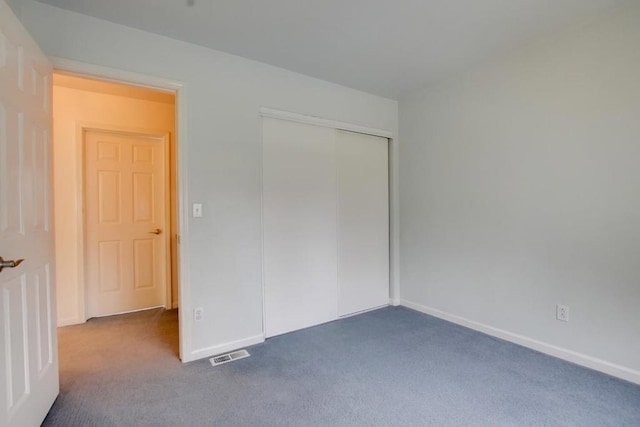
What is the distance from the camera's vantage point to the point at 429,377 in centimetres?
206

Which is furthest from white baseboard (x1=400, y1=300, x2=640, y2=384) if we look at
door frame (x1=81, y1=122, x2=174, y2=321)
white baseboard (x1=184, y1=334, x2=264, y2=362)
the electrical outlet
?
door frame (x1=81, y1=122, x2=174, y2=321)

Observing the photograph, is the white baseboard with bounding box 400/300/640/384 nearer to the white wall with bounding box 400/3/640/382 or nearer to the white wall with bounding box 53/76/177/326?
the white wall with bounding box 400/3/640/382

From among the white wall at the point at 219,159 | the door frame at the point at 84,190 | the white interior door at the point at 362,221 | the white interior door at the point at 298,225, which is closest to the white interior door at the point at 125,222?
the door frame at the point at 84,190

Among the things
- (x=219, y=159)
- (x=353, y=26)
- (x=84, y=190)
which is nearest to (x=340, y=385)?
(x=219, y=159)

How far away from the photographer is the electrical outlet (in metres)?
2.27

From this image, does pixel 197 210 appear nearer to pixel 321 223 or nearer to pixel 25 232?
pixel 25 232

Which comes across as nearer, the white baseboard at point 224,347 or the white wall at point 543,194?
the white wall at point 543,194

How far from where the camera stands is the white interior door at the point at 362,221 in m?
3.25

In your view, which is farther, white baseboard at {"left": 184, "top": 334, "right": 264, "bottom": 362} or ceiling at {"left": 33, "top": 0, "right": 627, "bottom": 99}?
white baseboard at {"left": 184, "top": 334, "right": 264, "bottom": 362}

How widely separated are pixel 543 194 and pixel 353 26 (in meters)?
1.94

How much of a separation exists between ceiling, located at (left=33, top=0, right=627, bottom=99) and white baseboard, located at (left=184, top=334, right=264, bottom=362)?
2.38m

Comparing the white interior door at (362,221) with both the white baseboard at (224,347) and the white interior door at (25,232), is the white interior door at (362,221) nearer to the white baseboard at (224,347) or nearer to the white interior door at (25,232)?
the white baseboard at (224,347)

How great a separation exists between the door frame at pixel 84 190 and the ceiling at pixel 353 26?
5.05 ft

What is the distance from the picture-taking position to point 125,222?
11.3 ft
